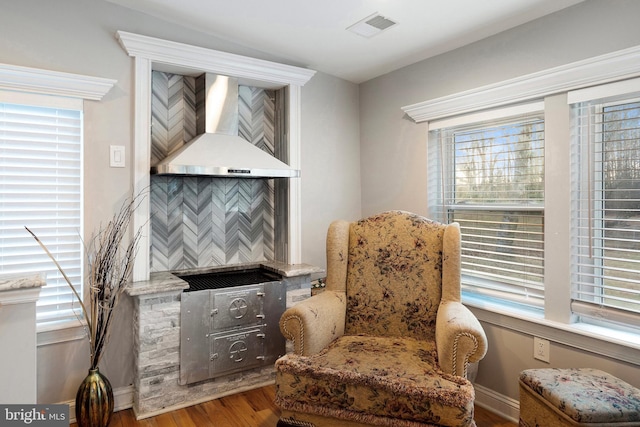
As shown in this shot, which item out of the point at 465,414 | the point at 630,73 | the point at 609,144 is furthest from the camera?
the point at 609,144

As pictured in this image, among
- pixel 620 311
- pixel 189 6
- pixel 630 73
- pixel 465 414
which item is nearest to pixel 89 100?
pixel 189 6

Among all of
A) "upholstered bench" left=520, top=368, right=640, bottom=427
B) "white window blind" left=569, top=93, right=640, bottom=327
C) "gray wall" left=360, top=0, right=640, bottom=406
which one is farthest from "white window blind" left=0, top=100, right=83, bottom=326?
"white window blind" left=569, top=93, right=640, bottom=327

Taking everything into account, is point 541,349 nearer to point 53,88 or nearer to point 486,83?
point 486,83

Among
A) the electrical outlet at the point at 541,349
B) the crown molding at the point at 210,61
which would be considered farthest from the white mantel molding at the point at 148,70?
the electrical outlet at the point at 541,349

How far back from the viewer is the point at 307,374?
71.9 inches

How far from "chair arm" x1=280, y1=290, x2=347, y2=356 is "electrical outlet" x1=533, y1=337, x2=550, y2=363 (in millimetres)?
1110

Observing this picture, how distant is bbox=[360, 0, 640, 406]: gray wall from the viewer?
206 cm

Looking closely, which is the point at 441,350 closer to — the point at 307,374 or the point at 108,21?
the point at 307,374

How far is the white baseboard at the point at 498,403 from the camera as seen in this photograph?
239cm

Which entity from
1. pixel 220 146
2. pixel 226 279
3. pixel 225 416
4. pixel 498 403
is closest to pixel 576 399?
pixel 498 403

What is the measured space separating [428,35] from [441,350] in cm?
198

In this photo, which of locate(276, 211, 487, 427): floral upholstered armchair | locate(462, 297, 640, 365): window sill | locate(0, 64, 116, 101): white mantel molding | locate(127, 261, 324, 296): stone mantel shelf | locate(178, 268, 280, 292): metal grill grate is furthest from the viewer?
locate(178, 268, 280, 292): metal grill grate

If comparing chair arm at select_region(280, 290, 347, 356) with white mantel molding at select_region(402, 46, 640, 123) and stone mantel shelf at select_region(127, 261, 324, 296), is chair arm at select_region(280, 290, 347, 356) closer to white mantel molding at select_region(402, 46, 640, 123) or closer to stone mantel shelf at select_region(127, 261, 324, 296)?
stone mantel shelf at select_region(127, 261, 324, 296)

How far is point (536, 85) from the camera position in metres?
2.31
